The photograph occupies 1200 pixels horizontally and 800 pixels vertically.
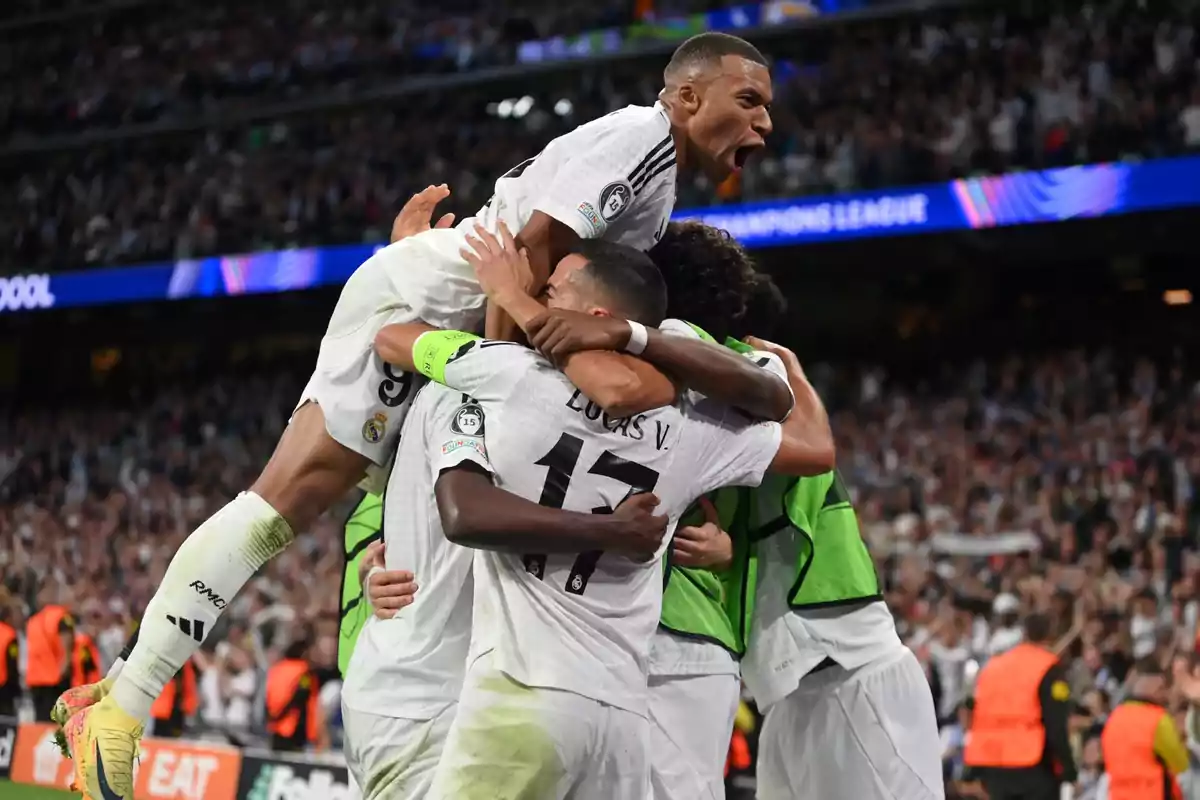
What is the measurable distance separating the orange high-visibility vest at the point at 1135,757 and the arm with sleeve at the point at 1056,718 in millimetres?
186

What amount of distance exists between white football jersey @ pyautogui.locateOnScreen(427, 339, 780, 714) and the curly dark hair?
67 cm

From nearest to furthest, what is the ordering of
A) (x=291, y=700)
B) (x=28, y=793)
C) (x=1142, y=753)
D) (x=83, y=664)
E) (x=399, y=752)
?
(x=399, y=752)
(x=1142, y=753)
(x=28, y=793)
(x=291, y=700)
(x=83, y=664)

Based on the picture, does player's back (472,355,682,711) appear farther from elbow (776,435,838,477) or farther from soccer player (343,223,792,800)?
elbow (776,435,838,477)

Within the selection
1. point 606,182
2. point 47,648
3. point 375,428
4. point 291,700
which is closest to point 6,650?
point 47,648

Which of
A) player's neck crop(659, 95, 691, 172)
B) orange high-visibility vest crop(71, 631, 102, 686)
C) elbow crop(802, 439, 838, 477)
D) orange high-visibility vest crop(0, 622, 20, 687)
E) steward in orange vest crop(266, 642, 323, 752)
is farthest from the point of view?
orange high-visibility vest crop(0, 622, 20, 687)

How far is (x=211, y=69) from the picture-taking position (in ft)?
66.5

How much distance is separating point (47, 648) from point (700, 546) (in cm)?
916

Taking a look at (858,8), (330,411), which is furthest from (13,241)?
(330,411)

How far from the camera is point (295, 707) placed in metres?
9.85

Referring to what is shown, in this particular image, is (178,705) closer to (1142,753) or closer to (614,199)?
(1142,753)

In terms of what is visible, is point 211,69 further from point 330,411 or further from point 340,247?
point 330,411

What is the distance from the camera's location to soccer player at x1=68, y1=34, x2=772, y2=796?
3.48 m

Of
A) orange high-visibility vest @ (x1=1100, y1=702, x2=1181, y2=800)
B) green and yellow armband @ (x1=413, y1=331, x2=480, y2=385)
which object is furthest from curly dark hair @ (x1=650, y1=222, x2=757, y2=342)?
orange high-visibility vest @ (x1=1100, y1=702, x2=1181, y2=800)

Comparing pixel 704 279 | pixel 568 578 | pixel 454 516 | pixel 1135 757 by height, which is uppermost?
pixel 704 279
